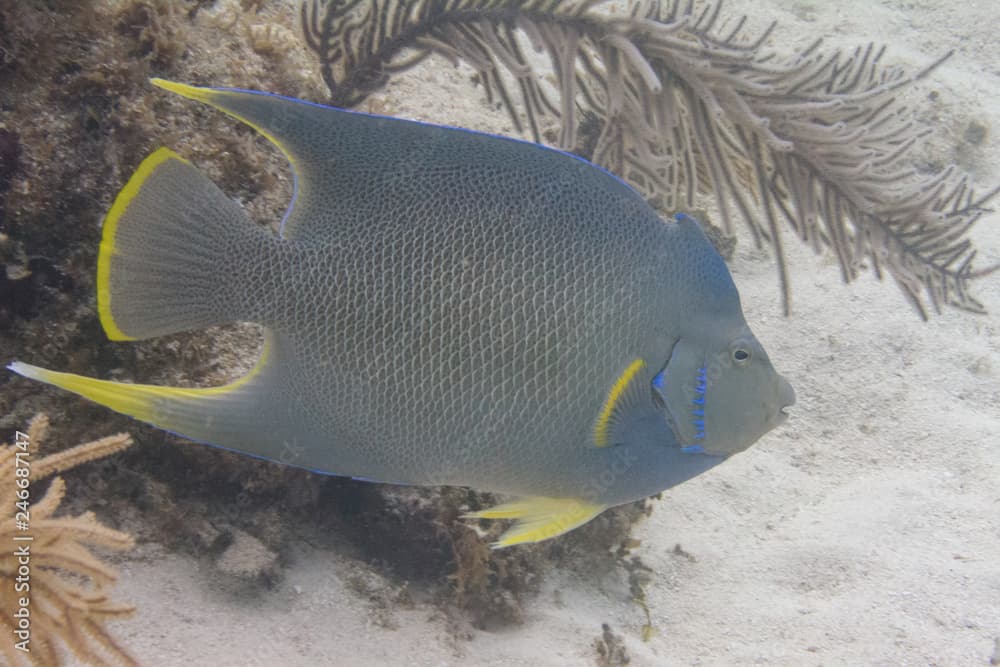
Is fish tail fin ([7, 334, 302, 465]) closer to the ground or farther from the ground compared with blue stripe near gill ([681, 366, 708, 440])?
closer to the ground

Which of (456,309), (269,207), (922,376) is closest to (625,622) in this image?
Result: (456,309)

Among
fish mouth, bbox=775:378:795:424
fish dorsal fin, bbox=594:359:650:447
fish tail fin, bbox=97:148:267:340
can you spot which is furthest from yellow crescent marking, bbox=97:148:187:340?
fish mouth, bbox=775:378:795:424

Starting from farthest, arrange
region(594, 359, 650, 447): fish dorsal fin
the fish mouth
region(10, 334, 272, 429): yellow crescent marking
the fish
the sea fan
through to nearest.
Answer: the sea fan
the fish mouth
region(594, 359, 650, 447): fish dorsal fin
the fish
region(10, 334, 272, 429): yellow crescent marking

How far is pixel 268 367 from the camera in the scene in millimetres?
1445

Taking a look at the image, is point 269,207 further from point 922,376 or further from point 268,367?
point 922,376

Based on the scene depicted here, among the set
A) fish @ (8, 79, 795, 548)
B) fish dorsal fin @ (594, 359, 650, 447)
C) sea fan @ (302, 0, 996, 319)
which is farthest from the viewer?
sea fan @ (302, 0, 996, 319)

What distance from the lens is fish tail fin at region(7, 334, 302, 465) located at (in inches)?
51.3

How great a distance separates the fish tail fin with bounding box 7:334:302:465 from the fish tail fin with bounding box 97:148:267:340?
0.12 metres

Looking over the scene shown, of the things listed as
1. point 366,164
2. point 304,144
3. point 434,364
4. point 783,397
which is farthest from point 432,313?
point 783,397

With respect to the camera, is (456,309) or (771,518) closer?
(456,309)

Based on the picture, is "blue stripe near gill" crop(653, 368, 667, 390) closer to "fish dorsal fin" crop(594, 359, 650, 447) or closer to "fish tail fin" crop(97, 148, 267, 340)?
"fish dorsal fin" crop(594, 359, 650, 447)

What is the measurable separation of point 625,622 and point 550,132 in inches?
128

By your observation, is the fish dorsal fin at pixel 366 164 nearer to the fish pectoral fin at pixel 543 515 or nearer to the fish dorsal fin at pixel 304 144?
the fish dorsal fin at pixel 304 144

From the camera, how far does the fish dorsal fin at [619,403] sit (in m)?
1.50
